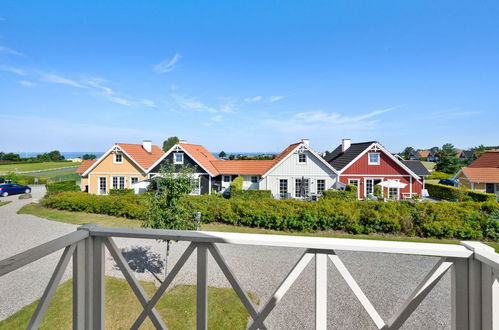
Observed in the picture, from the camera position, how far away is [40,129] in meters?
9.90

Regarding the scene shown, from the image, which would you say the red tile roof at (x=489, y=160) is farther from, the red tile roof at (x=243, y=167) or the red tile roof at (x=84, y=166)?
the red tile roof at (x=84, y=166)

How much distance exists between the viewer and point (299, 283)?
5.57 metres

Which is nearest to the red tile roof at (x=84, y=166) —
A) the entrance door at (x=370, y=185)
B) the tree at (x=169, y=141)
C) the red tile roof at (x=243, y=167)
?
the red tile roof at (x=243, y=167)

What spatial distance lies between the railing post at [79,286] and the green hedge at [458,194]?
64.5ft

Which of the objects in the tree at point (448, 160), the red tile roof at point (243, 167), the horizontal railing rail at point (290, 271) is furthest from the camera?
the tree at point (448, 160)

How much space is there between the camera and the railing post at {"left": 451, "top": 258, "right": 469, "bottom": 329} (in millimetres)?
1090

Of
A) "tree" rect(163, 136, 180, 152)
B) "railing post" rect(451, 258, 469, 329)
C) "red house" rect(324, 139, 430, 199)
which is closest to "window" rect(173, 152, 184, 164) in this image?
"red house" rect(324, 139, 430, 199)

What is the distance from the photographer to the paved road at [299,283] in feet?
14.5

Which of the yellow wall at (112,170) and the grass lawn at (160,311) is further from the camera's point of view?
the yellow wall at (112,170)

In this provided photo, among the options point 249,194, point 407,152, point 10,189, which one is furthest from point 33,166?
point 407,152

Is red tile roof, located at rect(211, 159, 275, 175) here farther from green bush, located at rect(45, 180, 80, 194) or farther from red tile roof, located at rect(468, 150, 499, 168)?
red tile roof, located at rect(468, 150, 499, 168)

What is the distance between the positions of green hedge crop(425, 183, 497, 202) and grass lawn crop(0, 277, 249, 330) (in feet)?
56.4

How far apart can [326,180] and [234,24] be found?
11.6 m

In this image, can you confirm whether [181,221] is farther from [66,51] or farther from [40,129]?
[40,129]
